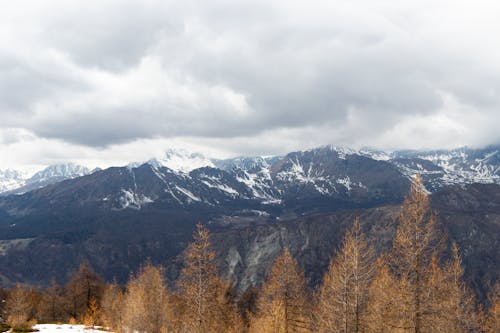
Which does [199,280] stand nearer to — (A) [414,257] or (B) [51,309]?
(A) [414,257]

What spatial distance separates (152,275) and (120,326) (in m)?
18.9

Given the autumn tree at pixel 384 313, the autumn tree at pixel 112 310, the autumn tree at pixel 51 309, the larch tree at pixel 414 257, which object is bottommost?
the autumn tree at pixel 51 309

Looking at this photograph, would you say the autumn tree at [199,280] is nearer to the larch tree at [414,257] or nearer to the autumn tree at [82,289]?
the larch tree at [414,257]

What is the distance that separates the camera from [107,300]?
298ft

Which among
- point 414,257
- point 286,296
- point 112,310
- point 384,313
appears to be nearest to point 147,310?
point 112,310

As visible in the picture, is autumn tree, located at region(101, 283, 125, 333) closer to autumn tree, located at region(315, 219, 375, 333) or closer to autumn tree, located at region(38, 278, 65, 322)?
autumn tree, located at region(38, 278, 65, 322)

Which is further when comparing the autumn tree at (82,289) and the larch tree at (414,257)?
the autumn tree at (82,289)

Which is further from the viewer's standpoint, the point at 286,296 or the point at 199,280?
the point at 286,296

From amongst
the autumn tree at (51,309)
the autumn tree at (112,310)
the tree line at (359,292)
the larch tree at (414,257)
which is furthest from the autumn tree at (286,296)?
the autumn tree at (51,309)

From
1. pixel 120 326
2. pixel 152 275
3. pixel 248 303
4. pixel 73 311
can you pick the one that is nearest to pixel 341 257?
pixel 120 326

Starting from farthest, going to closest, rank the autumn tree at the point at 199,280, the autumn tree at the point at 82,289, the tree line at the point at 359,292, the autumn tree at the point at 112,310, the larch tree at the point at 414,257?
the autumn tree at the point at 82,289 < the autumn tree at the point at 112,310 < the autumn tree at the point at 199,280 < the tree line at the point at 359,292 < the larch tree at the point at 414,257

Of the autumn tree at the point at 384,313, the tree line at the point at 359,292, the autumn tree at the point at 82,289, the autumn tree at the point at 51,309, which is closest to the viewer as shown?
the tree line at the point at 359,292

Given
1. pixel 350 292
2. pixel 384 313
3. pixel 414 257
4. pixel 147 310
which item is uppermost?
pixel 414 257

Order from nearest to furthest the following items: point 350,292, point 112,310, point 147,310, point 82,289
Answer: point 350,292
point 147,310
point 112,310
point 82,289
